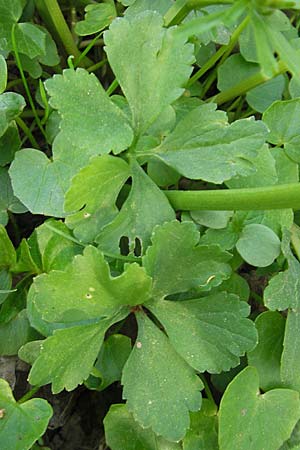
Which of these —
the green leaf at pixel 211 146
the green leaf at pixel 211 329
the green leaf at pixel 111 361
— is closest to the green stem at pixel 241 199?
the green leaf at pixel 211 146

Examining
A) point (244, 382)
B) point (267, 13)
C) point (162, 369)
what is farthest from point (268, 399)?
point (267, 13)

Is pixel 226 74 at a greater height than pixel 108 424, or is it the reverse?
pixel 226 74

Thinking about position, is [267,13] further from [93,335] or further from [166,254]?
[93,335]

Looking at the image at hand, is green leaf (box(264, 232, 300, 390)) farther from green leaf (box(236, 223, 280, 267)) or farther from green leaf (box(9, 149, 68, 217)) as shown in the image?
green leaf (box(9, 149, 68, 217))

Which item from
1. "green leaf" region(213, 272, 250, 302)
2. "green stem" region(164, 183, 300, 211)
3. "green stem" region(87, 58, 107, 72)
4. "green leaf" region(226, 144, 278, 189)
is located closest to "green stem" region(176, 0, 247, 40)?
"green stem" region(164, 183, 300, 211)

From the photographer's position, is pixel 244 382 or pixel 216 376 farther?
pixel 216 376

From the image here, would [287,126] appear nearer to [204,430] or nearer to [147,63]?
[147,63]

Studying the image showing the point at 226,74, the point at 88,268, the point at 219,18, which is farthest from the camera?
the point at 226,74
